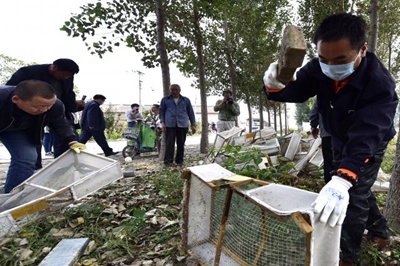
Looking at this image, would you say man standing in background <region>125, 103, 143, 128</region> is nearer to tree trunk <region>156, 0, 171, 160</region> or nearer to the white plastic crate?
tree trunk <region>156, 0, 171, 160</region>

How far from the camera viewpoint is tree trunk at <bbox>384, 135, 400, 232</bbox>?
1.95 metres

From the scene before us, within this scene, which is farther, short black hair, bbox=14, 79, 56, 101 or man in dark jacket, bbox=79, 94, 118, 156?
man in dark jacket, bbox=79, 94, 118, 156

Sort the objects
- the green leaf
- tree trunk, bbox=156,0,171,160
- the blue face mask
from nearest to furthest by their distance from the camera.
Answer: the blue face mask → the green leaf → tree trunk, bbox=156,0,171,160

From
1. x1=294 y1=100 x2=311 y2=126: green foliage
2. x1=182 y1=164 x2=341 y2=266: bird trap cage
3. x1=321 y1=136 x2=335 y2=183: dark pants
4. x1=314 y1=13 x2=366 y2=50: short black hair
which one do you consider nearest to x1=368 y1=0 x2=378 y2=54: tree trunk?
x1=321 y1=136 x2=335 y2=183: dark pants

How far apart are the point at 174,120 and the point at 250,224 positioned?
12.1ft

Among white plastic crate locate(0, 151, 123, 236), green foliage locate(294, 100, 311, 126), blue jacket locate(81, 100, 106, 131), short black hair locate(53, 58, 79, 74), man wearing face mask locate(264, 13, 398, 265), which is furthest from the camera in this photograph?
green foliage locate(294, 100, 311, 126)

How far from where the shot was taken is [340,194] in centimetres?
116

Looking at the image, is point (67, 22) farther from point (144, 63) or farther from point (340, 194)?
point (340, 194)

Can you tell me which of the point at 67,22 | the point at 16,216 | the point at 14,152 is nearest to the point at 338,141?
the point at 16,216

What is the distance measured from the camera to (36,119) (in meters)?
2.60

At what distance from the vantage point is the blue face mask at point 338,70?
136cm

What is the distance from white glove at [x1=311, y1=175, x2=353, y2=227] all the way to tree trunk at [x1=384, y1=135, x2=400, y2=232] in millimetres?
1100

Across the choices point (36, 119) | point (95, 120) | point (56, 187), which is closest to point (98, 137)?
point (95, 120)

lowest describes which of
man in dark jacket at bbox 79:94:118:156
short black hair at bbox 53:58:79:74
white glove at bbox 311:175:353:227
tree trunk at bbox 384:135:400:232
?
tree trunk at bbox 384:135:400:232
